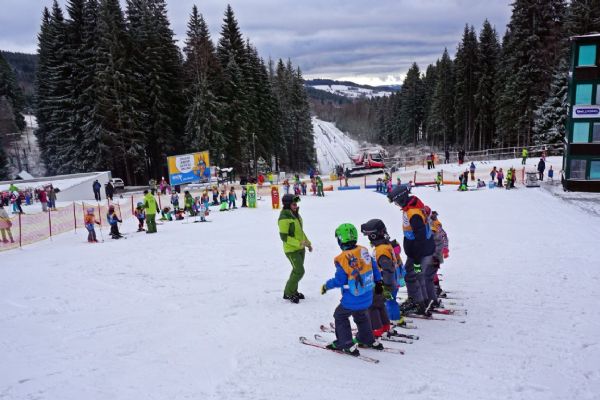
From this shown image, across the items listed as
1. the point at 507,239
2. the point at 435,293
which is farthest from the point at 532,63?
the point at 435,293

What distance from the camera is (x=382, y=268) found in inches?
213

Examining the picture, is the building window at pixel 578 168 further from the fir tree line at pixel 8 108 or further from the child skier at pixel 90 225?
the fir tree line at pixel 8 108

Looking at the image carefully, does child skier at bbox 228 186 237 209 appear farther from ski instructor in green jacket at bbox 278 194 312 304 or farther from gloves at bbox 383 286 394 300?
gloves at bbox 383 286 394 300

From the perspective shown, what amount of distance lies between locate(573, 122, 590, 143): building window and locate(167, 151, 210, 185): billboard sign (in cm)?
2474

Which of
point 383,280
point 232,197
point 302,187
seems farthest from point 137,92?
point 383,280

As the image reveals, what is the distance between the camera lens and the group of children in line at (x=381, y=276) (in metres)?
4.97

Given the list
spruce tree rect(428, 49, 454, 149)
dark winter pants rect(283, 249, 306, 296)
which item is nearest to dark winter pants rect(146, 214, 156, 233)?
dark winter pants rect(283, 249, 306, 296)

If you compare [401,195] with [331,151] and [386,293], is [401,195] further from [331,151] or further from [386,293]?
[331,151]

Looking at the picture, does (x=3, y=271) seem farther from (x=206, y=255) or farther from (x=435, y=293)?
(x=435, y=293)

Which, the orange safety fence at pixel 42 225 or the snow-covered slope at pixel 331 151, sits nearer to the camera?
the orange safety fence at pixel 42 225

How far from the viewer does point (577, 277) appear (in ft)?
27.4

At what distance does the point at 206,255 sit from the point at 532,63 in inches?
1618

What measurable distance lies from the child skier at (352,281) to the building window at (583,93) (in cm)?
2332

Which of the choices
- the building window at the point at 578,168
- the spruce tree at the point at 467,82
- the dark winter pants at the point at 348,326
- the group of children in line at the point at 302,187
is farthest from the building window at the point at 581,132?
the spruce tree at the point at 467,82
